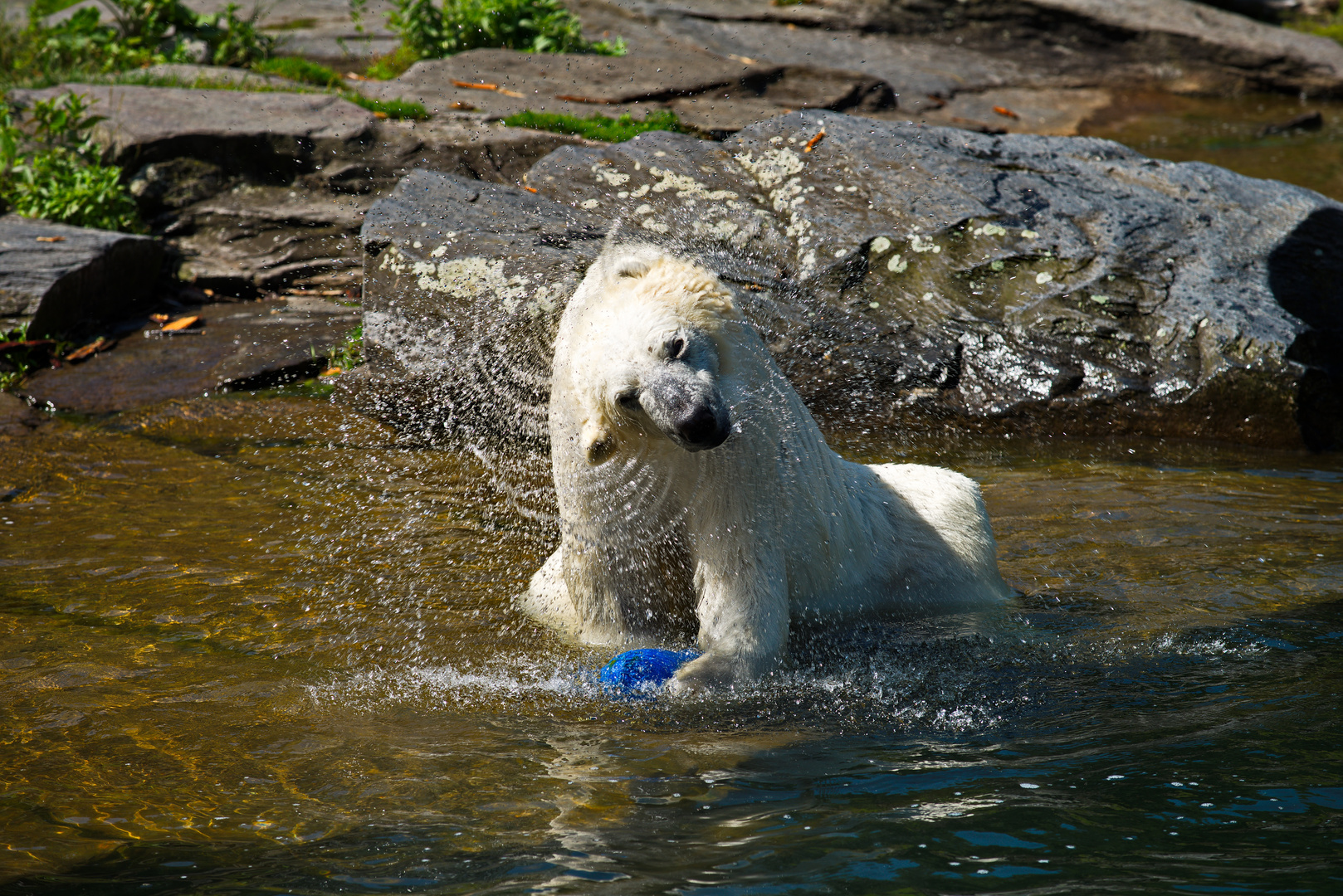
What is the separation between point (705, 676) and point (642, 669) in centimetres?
23

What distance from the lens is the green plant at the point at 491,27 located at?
1114cm

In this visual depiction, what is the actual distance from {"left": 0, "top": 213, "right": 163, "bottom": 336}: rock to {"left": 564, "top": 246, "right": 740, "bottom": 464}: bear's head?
560cm

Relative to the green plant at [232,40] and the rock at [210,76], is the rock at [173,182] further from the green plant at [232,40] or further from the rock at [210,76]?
the green plant at [232,40]

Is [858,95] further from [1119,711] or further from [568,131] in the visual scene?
[1119,711]

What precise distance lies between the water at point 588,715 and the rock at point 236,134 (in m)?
3.96

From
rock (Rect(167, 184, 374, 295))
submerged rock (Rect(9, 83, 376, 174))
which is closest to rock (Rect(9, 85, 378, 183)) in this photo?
submerged rock (Rect(9, 83, 376, 174))

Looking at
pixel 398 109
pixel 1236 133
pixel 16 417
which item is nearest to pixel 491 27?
pixel 398 109

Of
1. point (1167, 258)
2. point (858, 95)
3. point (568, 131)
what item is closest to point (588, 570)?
point (1167, 258)

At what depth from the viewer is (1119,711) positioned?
357 centimetres

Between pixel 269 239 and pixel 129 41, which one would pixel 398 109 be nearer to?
pixel 269 239

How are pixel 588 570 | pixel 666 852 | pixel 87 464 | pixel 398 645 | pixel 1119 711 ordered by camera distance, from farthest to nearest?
pixel 87 464 → pixel 398 645 → pixel 588 570 → pixel 1119 711 → pixel 666 852

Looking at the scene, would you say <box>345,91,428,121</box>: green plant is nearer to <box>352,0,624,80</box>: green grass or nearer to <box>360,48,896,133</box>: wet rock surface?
<box>360,48,896,133</box>: wet rock surface

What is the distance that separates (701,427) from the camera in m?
3.19

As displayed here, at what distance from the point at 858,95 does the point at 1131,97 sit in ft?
15.9
